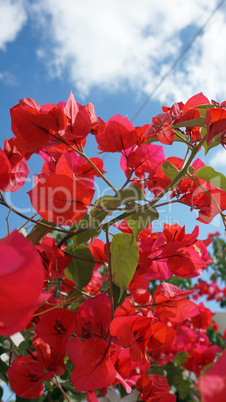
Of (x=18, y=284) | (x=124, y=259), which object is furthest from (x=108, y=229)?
(x=18, y=284)

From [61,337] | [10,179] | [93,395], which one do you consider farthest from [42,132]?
[93,395]

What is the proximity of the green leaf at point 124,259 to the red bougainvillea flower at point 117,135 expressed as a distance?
140 mm

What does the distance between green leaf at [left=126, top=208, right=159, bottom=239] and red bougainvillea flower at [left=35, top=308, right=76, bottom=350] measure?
0.16 meters

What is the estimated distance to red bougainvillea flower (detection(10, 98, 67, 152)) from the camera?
467mm

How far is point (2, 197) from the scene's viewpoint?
0.49 metres

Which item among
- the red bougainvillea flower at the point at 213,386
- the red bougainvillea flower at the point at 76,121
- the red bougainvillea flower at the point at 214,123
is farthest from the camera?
the red bougainvillea flower at the point at 76,121

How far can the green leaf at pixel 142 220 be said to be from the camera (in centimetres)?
42

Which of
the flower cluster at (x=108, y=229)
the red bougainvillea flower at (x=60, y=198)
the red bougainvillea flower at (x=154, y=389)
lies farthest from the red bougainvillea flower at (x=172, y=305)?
the red bougainvillea flower at (x=60, y=198)

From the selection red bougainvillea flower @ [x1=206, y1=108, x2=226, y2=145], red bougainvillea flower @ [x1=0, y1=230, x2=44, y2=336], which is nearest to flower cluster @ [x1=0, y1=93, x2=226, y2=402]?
red bougainvillea flower @ [x1=206, y1=108, x2=226, y2=145]

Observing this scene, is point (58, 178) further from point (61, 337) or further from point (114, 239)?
point (61, 337)

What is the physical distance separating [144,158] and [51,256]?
21 centimetres

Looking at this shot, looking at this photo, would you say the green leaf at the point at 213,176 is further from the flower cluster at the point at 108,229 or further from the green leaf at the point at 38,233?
the green leaf at the point at 38,233

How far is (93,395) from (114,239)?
0.32m

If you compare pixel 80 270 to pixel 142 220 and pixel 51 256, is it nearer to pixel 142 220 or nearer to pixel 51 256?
pixel 51 256
